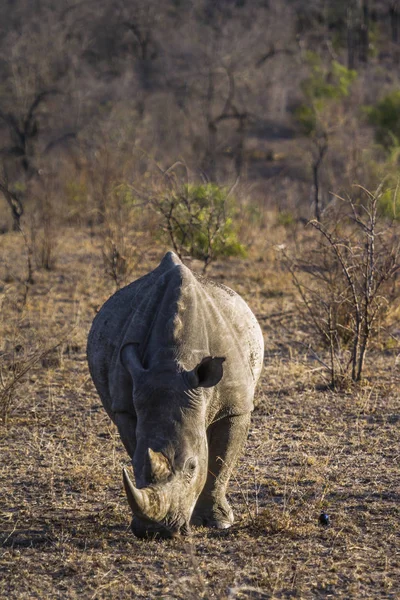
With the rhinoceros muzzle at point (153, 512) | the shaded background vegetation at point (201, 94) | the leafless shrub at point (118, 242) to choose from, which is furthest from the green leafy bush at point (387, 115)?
the rhinoceros muzzle at point (153, 512)

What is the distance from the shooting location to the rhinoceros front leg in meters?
4.96

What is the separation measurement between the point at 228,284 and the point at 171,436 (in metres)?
8.63

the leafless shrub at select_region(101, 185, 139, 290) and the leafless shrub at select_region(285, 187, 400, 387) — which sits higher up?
the leafless shrub at select_region(285, 187, 400, 387)

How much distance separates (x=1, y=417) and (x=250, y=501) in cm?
254

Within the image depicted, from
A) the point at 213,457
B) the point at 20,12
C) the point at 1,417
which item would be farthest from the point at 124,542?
the point at 20,12

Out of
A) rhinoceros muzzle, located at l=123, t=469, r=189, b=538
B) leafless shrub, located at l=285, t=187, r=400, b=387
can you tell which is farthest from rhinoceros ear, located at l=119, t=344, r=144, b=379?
leafless shrub, located at l=285, t=187, r=400, b=387

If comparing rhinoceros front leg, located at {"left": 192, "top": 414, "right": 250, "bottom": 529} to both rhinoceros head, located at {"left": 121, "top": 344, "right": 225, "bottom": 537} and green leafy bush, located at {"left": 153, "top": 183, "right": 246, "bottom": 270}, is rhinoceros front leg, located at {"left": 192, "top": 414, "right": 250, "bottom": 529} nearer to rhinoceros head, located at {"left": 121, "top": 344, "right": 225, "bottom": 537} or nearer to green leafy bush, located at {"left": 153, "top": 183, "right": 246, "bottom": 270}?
rhinoceros head, located at {"left": 121, "top": 344, "right": 225, "bottom": 537}

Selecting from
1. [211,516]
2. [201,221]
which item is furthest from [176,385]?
[201,221]

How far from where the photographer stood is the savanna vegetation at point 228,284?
15.5 ft

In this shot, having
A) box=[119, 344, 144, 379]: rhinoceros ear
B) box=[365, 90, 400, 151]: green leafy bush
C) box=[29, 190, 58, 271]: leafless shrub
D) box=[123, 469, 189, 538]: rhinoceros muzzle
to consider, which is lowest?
box=[365, 90, 400, 151]: green leafy bush

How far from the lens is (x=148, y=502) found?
12.9 ft

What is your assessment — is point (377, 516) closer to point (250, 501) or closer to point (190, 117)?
point (250, 501)

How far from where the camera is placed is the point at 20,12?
1594 inches

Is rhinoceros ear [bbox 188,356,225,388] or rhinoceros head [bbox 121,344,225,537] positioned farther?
rhinoceros ear [bbox 188,356,225,388]
